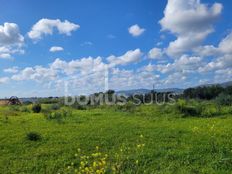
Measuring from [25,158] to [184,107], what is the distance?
1585 centimetres

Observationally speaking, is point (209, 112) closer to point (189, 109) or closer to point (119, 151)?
point (189, 109)

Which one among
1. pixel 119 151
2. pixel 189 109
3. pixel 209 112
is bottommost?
pixel 119 151

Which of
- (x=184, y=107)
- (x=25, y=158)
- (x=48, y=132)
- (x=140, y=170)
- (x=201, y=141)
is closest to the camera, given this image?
(x=140, y=170)

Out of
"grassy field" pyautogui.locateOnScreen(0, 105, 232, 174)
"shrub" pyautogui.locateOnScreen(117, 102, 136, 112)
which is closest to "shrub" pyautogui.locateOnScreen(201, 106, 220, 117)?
"shrub" pyautogui.locateOnScreen(117, 102, 136, 112)

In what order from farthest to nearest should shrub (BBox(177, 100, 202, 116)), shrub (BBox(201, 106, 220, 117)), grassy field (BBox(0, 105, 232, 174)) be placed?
1. shrub (BBox(177, 100, 202, 116))
2. shrub (BBox(201, 106, 220, 117))
3. grassy field (BBox(0, 105, 232, 174))

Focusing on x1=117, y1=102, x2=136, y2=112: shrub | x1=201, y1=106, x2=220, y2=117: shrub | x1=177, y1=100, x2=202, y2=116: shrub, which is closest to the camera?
x1=201, y1=106, x2=220, y2=117: shrub

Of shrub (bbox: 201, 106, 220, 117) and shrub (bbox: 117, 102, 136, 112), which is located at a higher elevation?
shrub (bbox: 117, 102, 136, 112)

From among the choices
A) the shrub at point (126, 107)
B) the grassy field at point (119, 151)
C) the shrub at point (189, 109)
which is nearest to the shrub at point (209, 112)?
the shrub at point (189, 109)

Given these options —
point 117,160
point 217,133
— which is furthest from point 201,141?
point 117,160

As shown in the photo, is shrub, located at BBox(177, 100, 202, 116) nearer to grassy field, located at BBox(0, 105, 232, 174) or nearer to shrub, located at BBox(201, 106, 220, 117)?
shrub, located at BBox(201, 106, 220, 117)

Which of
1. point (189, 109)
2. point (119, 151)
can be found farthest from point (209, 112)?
point (119, 151)

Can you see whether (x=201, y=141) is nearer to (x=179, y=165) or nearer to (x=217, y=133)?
(x=217, y=133)

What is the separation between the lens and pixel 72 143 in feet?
38.9

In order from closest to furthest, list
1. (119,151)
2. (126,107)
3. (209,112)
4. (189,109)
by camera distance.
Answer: (119,151) → (209,112) → (189,109) → (126,107)
